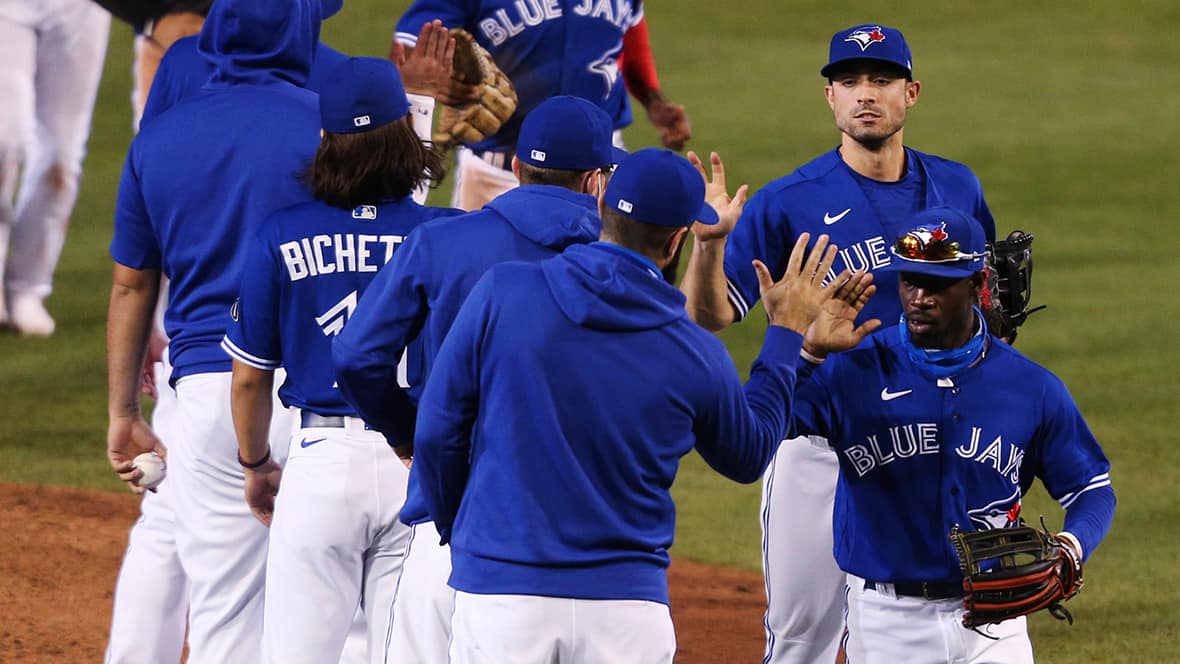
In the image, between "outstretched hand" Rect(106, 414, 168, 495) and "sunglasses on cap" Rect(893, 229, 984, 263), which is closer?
"sunglasses on cap" Rect(893, 229, 984, 263)

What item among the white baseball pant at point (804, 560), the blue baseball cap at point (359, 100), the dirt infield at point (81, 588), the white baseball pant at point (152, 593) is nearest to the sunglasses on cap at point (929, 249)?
the white baseball pant at point (804, 560)

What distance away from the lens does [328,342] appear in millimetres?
4059

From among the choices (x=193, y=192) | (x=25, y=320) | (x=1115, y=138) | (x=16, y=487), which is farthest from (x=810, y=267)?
(x=1115, y=138)

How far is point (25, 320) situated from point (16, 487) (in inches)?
130

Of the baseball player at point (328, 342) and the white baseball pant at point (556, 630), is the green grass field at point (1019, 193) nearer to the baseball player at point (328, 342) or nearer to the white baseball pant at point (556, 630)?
the baseball player at point (328, 342)

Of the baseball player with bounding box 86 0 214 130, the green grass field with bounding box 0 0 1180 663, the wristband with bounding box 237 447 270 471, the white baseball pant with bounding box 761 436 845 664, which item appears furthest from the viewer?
the baseball player with bounding box 86 0 214 130

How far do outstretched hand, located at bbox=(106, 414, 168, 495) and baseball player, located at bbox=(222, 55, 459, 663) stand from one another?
0.69 m

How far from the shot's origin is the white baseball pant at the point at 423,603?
3.84 m

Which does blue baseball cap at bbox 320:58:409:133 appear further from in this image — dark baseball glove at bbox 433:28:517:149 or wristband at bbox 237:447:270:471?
dark baseball glove at bbox 433:28:517:149

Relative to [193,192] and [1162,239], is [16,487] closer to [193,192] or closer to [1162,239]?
[193,192]

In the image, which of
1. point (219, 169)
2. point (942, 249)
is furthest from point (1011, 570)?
point (219, 169)

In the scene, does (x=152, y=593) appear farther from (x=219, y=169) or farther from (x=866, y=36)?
(x=866, y=36)

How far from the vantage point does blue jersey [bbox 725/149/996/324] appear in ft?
15.9

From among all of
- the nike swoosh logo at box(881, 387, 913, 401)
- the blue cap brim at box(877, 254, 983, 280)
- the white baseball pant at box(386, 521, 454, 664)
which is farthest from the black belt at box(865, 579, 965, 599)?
the white baseball pant at box(386, 521, 454, 664)
